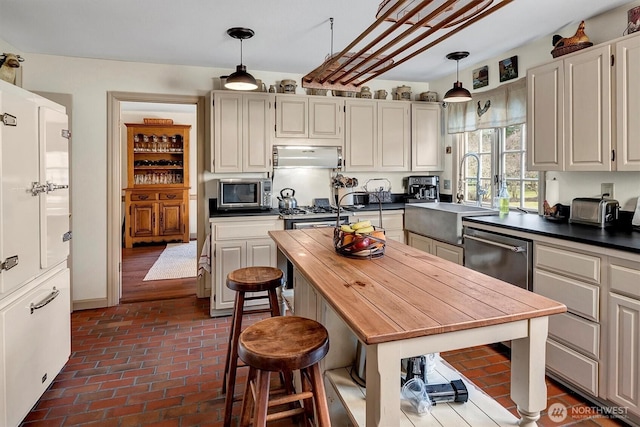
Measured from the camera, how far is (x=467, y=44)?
3449 mm

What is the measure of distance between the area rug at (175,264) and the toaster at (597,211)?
4222 mm

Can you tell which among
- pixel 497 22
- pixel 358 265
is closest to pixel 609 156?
pixel 497 22

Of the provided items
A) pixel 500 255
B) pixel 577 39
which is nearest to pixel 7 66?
pixel 500 255

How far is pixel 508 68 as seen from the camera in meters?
3.66

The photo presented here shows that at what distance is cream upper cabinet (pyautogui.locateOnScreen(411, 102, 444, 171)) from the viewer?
4508mm

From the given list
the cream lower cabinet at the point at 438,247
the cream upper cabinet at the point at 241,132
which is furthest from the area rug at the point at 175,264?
the cream lower cabinet at the point at 438,247

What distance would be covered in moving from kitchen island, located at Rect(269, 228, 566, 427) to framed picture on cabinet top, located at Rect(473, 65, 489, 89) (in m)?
2.95

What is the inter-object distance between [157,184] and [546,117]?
20.6ft

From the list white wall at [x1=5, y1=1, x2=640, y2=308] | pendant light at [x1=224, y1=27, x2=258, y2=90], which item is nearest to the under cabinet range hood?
pendant light at [x1=224, y1=27, x2=258, y2=90]

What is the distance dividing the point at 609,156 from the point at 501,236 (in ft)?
2.68

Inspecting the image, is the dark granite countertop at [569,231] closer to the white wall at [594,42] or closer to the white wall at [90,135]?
the white wall at [594,42]

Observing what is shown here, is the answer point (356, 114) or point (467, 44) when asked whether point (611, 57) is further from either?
point (356, 114)

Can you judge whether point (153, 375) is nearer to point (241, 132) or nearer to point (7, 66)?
point (7, 66)

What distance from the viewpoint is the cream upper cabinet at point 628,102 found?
2.26m
